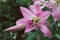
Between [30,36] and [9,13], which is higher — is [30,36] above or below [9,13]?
above

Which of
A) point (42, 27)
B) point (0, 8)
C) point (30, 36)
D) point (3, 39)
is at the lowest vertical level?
point (3, 39)

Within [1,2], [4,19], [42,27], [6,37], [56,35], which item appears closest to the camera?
[42,27]

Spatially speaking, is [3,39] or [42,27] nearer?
[42,27]

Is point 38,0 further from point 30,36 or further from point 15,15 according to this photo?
point 15,15

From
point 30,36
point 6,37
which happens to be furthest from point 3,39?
point 30,36

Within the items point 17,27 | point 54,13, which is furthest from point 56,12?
point 17,27

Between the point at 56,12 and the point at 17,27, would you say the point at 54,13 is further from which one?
the point at 17,27

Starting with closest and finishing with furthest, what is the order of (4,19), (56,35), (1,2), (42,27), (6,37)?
(42,27), (56,35), (6,37), (1,2), (4,19)
